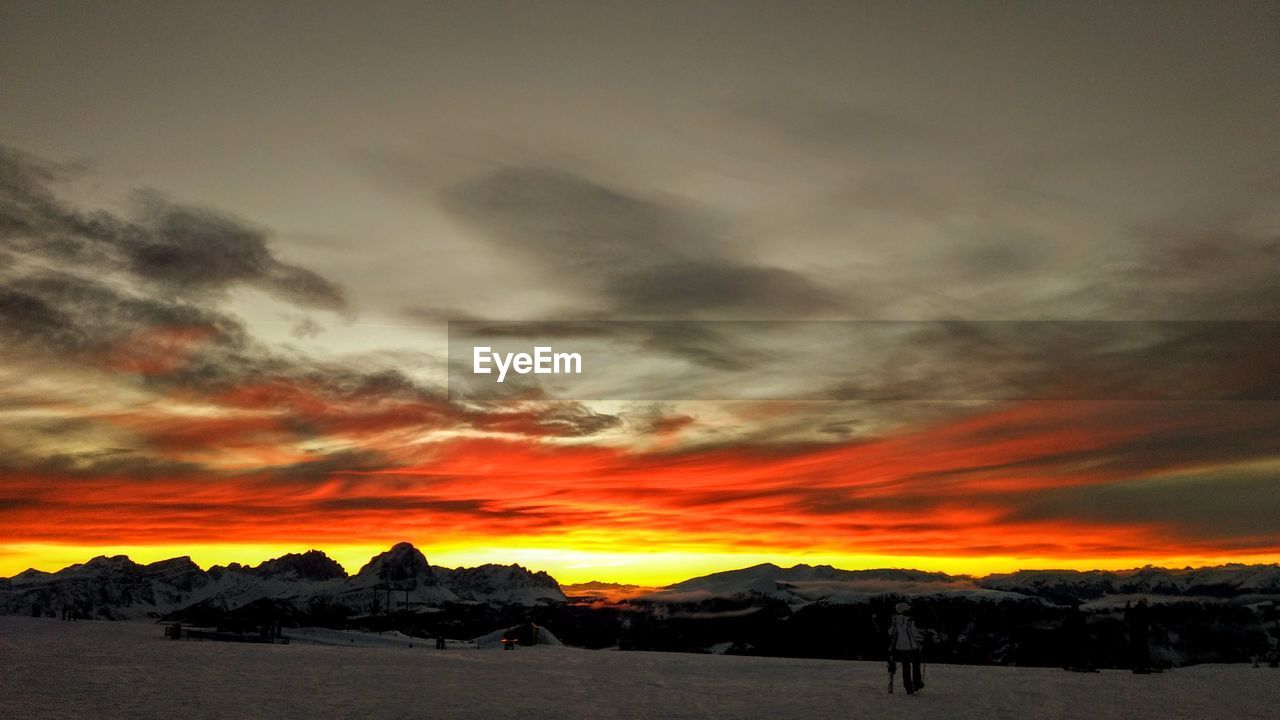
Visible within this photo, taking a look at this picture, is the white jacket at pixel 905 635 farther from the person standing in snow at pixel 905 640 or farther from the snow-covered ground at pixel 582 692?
the snow-covered ground at pixel 582 692

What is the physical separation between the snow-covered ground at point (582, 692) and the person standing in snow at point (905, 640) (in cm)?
93

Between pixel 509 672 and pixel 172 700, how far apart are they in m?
17.2

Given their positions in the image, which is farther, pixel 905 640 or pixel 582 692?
pixel 582 692

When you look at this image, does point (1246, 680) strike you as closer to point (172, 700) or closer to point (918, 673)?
point (918, 673)

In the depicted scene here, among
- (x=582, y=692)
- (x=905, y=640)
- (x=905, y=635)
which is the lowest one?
(x=582, y=692)

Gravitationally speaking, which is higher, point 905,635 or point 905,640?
point 905,635

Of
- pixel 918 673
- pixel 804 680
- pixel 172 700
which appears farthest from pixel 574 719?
pixel 804 680

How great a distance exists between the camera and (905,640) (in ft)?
101

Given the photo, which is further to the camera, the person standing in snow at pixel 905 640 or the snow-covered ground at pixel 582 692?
the person standing in snow at pixel 905 640

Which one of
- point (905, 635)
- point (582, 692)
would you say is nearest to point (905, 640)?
point (905, 635)

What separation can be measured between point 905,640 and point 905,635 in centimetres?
15

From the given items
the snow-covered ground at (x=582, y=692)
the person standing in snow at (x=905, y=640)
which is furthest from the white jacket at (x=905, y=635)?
the snow-covered ground at (x=582, y=692)

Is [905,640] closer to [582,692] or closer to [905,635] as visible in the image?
[905,635]

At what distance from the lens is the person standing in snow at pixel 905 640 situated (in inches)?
1207
